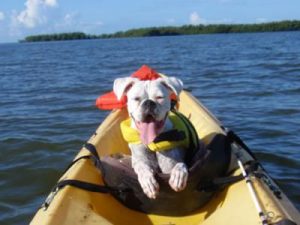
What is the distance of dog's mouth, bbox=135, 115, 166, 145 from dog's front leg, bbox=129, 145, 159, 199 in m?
0.09

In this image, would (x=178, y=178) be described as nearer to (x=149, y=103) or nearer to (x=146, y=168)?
(x=146, y=168)

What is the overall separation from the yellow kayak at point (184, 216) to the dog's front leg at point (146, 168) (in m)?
0.40

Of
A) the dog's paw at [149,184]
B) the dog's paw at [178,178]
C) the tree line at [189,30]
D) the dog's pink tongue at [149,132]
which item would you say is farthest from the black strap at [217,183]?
the tree line at [189,30]

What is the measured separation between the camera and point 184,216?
459 cm

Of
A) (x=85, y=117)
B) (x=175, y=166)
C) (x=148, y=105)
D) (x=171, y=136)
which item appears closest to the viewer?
(x=148, y=105)

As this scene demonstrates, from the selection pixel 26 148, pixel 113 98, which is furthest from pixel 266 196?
pixel 26 148

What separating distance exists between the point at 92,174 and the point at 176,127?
2.91 feet

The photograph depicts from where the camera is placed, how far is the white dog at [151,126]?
414 cm

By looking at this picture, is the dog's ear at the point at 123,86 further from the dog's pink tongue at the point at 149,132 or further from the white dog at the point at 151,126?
the dog's pink tongue at the point at 149,132

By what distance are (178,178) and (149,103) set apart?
1.98 feet

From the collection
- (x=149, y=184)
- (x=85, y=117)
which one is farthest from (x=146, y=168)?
(x=85, y=117)

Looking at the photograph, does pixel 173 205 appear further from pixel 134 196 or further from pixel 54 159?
pixel 54 159

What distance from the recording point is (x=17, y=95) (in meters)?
15.3

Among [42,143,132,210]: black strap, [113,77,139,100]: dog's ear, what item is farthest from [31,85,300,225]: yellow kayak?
[113,77,139,100]: dog's ear
